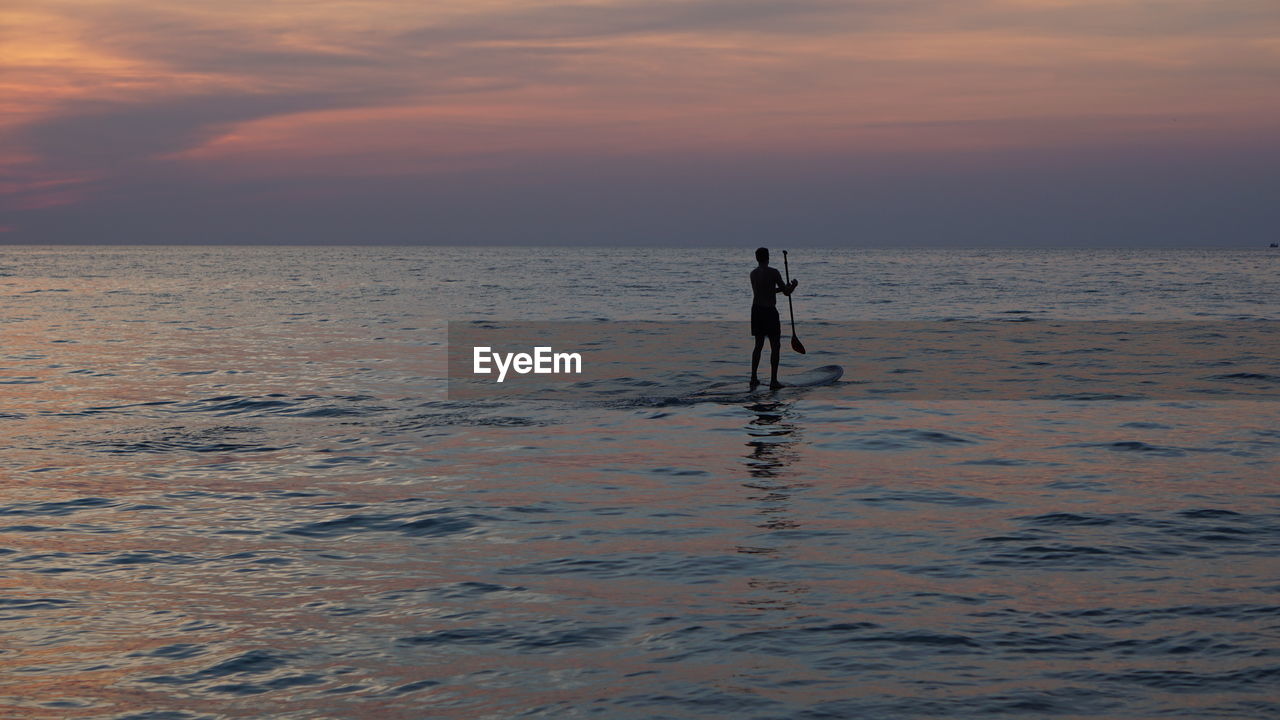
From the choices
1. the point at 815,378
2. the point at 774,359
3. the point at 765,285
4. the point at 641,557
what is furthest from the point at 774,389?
the point at 641,557

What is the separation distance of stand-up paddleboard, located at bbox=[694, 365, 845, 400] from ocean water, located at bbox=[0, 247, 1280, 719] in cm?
59

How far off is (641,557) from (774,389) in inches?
461

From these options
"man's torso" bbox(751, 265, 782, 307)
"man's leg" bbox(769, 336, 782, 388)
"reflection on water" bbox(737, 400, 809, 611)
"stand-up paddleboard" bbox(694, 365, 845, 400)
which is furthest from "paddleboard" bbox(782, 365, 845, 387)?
"reflection on water" bbox(737, 400, 809, 611)

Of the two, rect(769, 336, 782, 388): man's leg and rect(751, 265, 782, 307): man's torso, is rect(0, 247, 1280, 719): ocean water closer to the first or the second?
rect(769, 336, 782, 388): man's leg

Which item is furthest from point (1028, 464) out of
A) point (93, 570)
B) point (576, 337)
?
point (576, 337)

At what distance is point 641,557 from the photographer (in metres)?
9.12

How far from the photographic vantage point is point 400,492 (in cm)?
1181

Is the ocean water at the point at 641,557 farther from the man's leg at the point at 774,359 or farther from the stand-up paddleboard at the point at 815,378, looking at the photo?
the stand-up paddleboard at the point at 815,378

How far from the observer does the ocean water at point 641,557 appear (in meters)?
6.35

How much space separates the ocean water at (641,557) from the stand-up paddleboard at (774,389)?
59 centimetres

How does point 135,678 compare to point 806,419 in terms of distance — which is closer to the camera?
point 135,678

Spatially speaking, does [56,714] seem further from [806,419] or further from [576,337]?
[576,337]

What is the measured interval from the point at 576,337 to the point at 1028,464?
24.5m

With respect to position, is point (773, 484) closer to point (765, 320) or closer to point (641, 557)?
point (641, 557)
